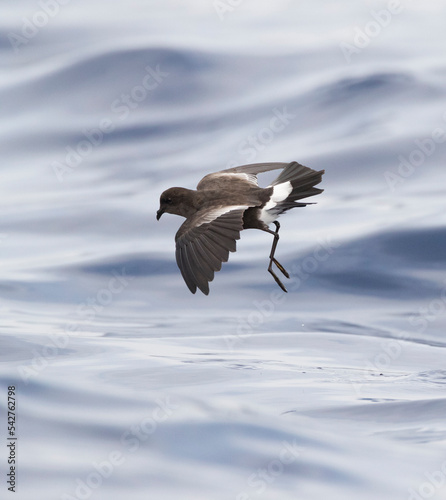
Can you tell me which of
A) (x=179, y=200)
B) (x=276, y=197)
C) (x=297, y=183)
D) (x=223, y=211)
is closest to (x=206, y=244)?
(x=223, y=211)

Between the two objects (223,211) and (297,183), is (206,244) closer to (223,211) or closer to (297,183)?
(223,211)

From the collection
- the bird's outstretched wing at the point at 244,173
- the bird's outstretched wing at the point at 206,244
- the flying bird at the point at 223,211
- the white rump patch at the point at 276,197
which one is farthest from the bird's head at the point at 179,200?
the white rump patch at the point at 276,197

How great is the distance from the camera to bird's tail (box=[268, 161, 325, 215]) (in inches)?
283

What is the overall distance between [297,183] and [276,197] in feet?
0.65

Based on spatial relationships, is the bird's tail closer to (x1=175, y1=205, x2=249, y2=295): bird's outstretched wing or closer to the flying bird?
the flying bird

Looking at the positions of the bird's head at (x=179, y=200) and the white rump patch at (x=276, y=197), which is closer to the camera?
the white rump patch at (x=276, y=197)

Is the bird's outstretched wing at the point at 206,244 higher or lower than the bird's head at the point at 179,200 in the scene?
higher

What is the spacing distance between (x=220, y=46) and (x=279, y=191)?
13.6m

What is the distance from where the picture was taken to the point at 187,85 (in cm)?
1875

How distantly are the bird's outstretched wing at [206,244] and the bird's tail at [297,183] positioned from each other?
250 millimetres

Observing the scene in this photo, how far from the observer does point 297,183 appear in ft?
23.9

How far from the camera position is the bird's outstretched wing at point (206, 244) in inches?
262

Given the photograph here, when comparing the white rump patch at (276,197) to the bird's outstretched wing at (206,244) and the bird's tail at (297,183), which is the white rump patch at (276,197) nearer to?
the bird's tail at (297,183)

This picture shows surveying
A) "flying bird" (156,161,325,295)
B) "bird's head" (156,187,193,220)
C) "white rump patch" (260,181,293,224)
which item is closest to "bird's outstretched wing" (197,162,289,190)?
"flying bird" (156,161,325,295)
